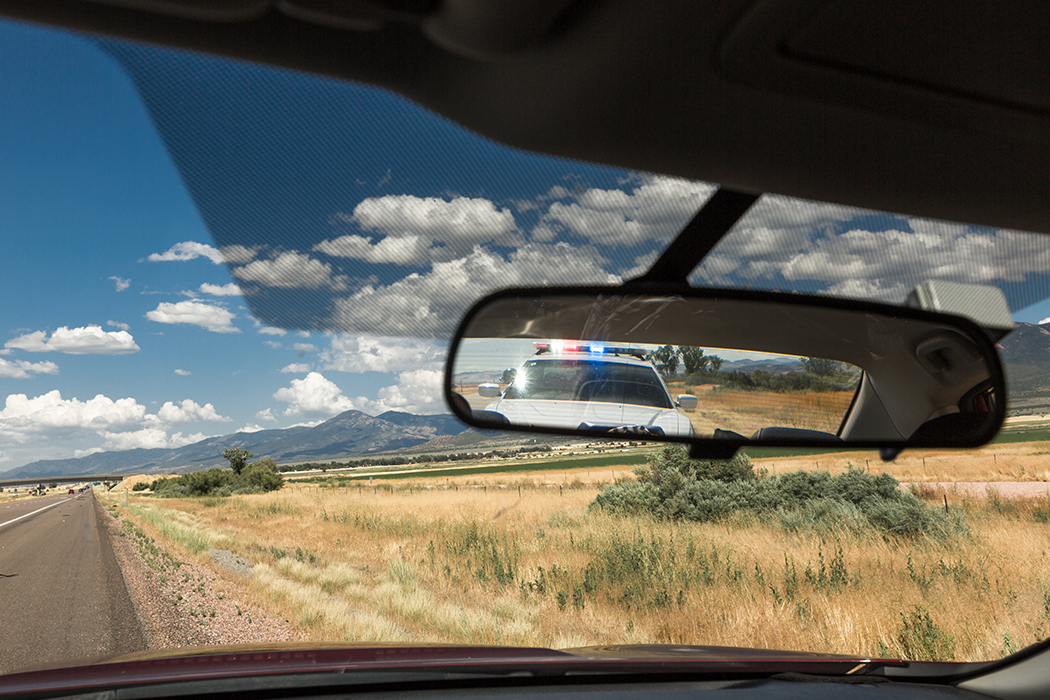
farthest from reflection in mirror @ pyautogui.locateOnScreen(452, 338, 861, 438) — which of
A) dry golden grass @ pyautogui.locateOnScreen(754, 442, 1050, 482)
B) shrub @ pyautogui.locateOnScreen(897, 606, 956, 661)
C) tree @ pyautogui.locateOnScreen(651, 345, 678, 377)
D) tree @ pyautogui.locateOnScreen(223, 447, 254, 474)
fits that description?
tree @ pyautogui.locateOnScreen(223, 447, 254, 474)

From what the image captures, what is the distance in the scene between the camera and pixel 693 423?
1.83 m

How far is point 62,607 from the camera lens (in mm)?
11453

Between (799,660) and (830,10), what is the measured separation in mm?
2412

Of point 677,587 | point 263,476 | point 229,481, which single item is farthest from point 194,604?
point 229,481

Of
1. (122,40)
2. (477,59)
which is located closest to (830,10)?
(477,59)

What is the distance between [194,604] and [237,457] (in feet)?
190

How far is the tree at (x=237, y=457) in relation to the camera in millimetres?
62938

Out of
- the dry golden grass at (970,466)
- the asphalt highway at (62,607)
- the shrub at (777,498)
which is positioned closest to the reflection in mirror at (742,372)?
the asphalt highway at (62,607)

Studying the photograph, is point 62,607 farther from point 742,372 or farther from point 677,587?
point 742,372

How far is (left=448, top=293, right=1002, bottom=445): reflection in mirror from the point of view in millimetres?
1827

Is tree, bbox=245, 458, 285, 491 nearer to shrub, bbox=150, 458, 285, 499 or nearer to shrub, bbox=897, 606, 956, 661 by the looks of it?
shrub, bbox=150, 458, 285, 499

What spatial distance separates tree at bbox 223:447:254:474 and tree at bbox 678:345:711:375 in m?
67.0

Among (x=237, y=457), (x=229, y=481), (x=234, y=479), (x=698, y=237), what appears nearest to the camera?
(x=698, y=237)

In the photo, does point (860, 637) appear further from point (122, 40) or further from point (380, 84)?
point (122, 40)
